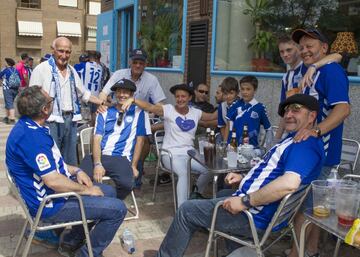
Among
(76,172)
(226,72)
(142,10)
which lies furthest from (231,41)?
(76,172)

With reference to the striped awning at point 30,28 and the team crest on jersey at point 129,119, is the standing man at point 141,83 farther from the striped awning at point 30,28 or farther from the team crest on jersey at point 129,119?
the striped awning at point 30,28

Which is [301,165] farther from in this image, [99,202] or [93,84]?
→ [93,84]

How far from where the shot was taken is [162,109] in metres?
4.31

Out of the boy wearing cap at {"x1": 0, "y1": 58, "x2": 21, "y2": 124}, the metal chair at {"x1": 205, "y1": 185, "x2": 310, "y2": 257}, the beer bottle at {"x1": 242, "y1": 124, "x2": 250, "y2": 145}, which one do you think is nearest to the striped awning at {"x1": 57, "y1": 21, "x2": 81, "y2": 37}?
the boy wearing cap at {"x1": 0, "y1": 58, "x2": 21, "y2": 124}

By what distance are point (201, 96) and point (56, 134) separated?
7.34 ft

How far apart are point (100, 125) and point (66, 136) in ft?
2.21

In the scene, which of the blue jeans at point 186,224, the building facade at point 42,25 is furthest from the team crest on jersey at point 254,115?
the building facade at point 42,25

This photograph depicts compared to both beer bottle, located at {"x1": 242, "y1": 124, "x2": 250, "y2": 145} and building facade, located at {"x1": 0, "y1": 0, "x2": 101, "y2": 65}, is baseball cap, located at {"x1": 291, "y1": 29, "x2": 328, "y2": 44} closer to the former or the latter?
beer bottle, located at {"x1": 242, "y1": 124, "x2": 250, "y2": 145}

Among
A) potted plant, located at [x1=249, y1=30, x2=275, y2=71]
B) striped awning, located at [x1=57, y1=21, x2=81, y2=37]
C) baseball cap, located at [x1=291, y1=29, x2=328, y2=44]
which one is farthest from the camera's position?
striped awning, located at [x1=57, y1=21, x2=81, y2=37]

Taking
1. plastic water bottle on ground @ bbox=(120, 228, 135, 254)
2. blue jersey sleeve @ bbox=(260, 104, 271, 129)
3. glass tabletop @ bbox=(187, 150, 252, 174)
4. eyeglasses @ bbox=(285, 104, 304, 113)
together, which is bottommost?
plastic water bottle on ground @ bbox=(120, 228, 135, 254)

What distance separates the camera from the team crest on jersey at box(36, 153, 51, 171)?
2.66 metres

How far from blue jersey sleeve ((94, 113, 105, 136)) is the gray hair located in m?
1.18

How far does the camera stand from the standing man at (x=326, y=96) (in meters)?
2.82

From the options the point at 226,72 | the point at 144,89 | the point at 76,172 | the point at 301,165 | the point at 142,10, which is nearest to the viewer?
the point at 301,165
